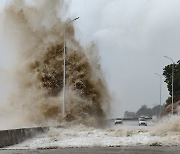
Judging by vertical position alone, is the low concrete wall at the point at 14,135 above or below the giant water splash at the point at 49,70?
below

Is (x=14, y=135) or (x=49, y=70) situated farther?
(x=49, y=70)

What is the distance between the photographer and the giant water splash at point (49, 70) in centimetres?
4059

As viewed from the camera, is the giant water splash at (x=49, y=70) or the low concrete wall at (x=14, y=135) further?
Result: the giant water splash at (x=49, y=70)

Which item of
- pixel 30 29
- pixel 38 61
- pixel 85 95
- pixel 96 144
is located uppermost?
pixel 30 29

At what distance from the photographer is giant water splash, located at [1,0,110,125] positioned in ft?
133

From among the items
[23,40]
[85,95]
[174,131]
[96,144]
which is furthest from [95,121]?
[96,144]

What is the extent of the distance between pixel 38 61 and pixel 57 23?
4.62 meters

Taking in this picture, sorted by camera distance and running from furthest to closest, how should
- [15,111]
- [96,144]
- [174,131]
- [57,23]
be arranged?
[57,23] < [15,111] < [174,131] < [96,144]

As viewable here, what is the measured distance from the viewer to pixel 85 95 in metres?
42.3

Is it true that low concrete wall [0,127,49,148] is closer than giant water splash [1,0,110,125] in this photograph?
Yes

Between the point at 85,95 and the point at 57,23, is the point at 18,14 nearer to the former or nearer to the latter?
the point at 57,23

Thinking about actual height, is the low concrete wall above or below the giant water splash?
below

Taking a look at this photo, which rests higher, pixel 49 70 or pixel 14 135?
pixel 49 70

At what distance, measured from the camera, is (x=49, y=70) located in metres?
42.1
